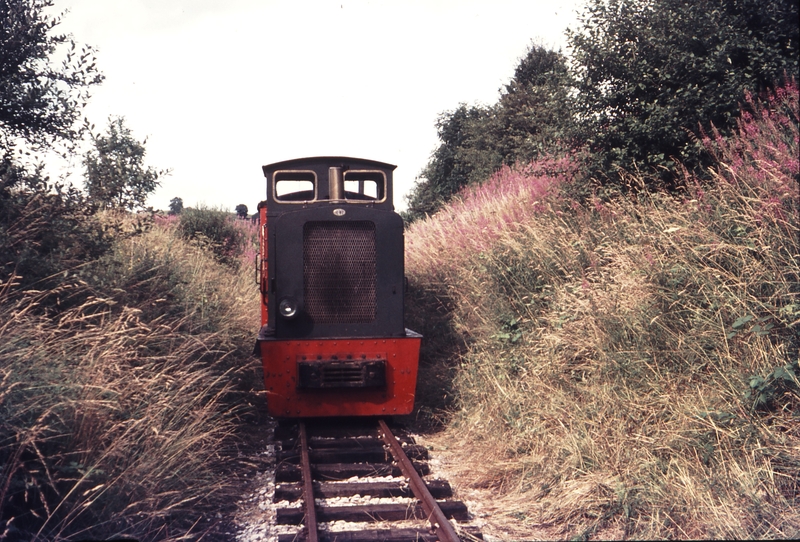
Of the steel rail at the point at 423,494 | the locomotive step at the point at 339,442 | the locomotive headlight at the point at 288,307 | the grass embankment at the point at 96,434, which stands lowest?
the locomotive step at the point at 339,442

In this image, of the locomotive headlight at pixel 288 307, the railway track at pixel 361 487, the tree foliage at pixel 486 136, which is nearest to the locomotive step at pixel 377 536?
the railway track at pixel 361 487

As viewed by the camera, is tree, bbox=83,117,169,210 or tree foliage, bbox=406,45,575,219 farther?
tree foliage, bbox=406,45,575,219

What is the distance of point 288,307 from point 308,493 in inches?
88.3

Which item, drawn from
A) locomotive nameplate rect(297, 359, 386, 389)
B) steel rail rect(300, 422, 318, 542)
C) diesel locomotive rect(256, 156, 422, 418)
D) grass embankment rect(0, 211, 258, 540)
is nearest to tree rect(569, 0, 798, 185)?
diesel locomotive rect(256, 156, 422, 418)

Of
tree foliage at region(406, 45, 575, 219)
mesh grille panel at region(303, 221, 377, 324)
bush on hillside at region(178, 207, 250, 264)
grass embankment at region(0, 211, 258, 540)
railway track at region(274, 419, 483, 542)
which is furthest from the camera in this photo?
tree foliage at region(406, 45, 575, 219)

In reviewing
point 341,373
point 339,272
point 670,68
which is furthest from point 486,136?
point 341,373

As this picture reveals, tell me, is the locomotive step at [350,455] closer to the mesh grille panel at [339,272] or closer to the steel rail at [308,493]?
the steel rail at [308,493]

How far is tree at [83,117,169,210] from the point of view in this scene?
23.4 feet

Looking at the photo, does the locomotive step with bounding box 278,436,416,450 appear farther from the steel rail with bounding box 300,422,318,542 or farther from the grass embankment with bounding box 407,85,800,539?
the grass embankment with bounding box 407,85,800,539

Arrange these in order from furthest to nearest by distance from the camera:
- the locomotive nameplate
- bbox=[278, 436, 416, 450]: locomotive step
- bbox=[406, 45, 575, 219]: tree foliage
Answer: bbox=[406, 45, 575, 219]: tree foliage
the locomotive nameplate
bbox=[278, 436, 416, 450]: locomotive step

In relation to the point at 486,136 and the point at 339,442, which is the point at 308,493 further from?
the point at 486,136

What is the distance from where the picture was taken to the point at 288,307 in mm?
6414

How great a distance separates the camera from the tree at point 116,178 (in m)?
7.14

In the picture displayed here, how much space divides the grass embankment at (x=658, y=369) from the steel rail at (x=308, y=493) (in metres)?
1.37
